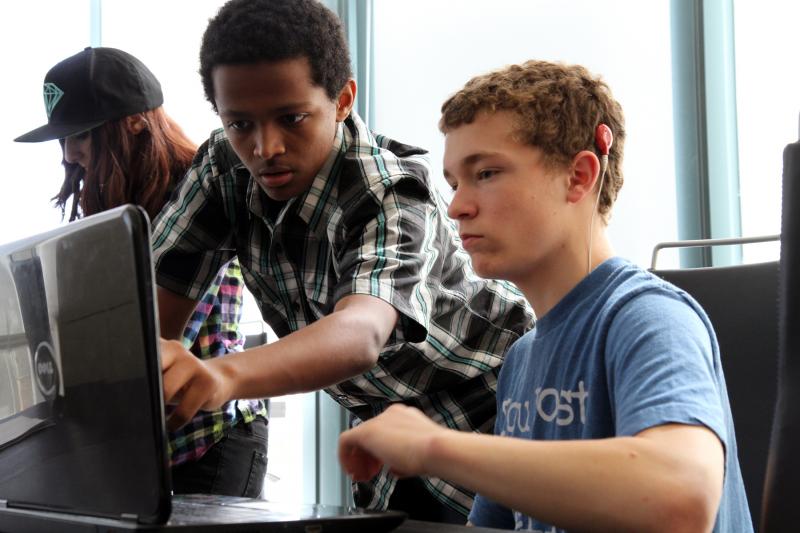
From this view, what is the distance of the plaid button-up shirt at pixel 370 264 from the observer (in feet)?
4.17

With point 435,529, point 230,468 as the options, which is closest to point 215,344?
point 230,468

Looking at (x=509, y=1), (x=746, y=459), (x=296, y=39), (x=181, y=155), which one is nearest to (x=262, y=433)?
(x=181, y=155)

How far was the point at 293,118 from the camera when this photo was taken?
1.30m

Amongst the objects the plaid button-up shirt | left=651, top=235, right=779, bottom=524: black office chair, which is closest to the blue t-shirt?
the plaid button-up shirt

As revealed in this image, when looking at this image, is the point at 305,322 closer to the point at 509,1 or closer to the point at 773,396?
the point at 773,396

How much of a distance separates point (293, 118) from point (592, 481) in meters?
0.77

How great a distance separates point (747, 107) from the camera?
2428 millimetres

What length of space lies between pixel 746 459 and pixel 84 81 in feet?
4.13

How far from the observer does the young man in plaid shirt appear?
4.12ft

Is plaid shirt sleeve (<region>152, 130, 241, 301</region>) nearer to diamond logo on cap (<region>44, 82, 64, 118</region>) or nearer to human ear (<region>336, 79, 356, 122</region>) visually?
human ear (<region>336, 79, 356, 122</region>)

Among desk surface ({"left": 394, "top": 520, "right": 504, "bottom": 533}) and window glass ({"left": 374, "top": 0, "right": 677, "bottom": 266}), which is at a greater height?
window glass ({"left": 374, "top": 0, "right": 677, "bottom": 266})

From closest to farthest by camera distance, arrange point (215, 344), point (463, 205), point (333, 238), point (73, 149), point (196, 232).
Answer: point (463, 205) < point (333, 238) < point (196, 232) < point (215, 344) < point (73, 149)

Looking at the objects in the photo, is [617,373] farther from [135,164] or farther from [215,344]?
[135,164]

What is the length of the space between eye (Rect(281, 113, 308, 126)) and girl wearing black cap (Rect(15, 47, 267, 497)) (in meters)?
0.44
